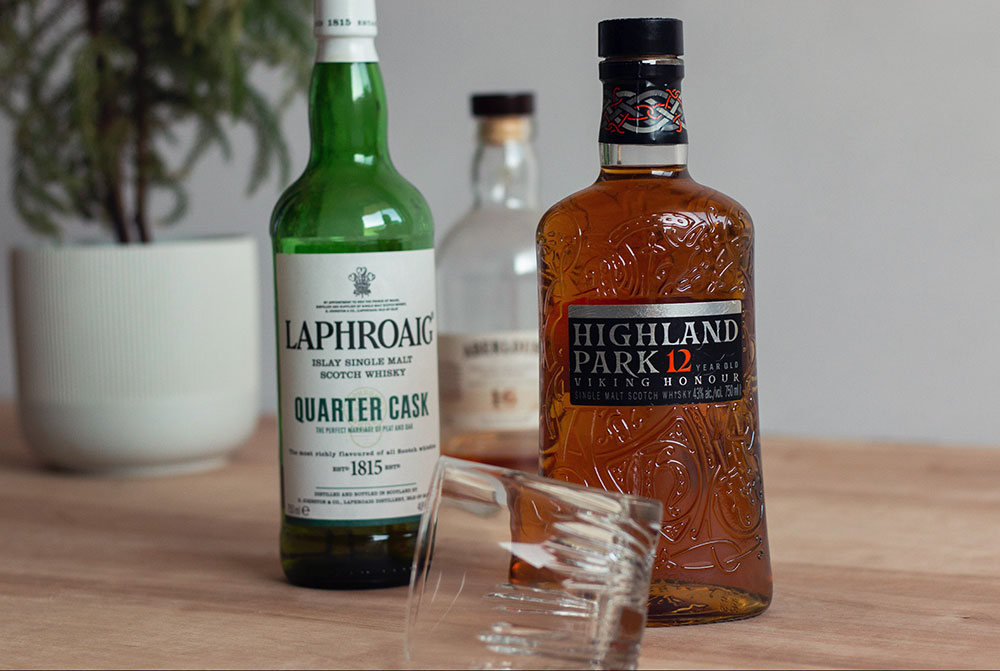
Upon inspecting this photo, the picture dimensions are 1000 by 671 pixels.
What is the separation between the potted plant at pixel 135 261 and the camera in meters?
1.15

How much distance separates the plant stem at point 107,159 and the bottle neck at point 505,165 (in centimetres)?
38

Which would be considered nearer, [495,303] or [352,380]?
[352,380]

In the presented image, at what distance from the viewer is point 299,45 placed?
50.4 inches

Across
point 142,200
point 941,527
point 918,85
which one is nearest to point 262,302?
point 142,200

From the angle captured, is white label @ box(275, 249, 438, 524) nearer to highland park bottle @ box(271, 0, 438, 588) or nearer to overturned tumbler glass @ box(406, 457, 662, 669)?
highland park bottle @ box(271, 0, 438, 588)

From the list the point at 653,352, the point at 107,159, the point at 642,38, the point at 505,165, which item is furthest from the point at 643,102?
Result: the point at 107,159

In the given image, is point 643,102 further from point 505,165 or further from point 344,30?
point 505,165

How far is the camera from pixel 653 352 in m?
0.66

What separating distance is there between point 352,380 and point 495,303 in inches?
16.2

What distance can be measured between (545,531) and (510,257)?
553 mm

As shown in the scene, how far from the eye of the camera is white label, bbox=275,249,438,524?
758 millimetres

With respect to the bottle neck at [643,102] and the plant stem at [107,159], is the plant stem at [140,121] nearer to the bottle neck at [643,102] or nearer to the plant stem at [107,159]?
the plant stem at [107,159]

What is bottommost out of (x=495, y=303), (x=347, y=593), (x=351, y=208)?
(x=347, y=593)

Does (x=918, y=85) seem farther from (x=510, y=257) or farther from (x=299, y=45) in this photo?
(x=299, y=45)
